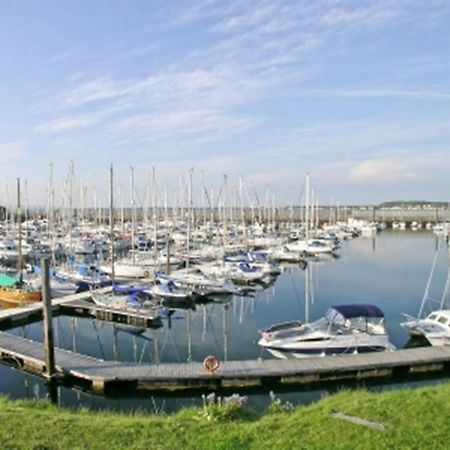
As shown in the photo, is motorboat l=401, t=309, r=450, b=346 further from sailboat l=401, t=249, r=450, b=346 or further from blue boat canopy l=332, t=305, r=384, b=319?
blue boat canopy l=332, t=305, r=384, b=319

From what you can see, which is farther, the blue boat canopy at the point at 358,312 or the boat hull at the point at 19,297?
the boat hull at the point at 19,297

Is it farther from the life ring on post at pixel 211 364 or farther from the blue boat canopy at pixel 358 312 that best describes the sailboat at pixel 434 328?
the life ring on post at pixel 211 364

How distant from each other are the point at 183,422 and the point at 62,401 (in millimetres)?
8131

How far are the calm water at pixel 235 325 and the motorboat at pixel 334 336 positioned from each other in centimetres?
97

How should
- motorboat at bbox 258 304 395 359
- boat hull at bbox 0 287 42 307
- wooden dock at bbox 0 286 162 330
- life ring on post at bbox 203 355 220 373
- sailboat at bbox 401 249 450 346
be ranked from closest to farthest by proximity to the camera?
life ring on post at bbox 203 355 220 373 → motorboat at bbox 258 304 395 359 → sailboat at bbox 401 249 450 346 → wooden dock at bbox 0 286 162 330 → boat hull at bbox 0 287 42 307

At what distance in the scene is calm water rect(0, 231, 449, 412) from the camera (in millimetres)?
17266

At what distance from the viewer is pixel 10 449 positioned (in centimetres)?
819

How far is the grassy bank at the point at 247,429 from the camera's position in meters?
8.55

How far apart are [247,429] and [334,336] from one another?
1222cm

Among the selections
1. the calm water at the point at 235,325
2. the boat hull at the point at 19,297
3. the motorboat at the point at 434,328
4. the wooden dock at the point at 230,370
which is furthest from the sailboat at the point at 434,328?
the boat hull at the point at 19,297

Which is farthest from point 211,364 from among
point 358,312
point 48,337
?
point 358,312

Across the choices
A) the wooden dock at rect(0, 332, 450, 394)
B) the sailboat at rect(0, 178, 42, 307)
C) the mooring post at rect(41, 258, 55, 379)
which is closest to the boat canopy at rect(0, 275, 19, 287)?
the sailboat at rect(0, 178, 42, 307)

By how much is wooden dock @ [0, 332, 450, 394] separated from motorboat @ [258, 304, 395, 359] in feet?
3.29

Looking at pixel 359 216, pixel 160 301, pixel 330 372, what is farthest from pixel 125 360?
pixel 359 216
